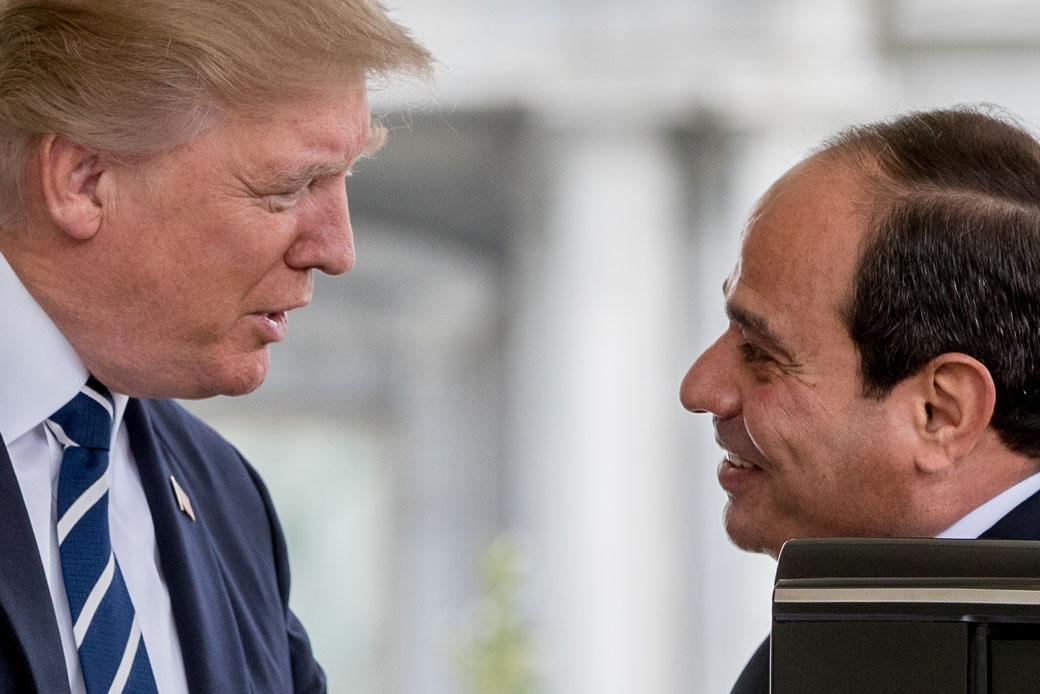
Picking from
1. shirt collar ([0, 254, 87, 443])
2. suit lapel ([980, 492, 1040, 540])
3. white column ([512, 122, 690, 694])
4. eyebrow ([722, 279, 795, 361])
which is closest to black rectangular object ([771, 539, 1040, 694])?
suit lapel ([980, 492, 1040, 540])

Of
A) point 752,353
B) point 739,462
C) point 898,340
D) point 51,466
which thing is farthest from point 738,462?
point 51,466

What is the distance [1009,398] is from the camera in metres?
1.33

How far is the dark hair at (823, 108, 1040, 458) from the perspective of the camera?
1312 mm

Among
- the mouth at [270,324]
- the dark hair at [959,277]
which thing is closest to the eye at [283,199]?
the mouth at [270,324]

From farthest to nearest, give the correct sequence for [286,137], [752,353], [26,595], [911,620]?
[752,353] → [286,137] → [26,595] → [911,620]

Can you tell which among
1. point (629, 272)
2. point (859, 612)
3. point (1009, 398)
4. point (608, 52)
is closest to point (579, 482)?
point (629, 272)

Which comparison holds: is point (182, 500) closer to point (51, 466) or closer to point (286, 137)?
point (51, 466)

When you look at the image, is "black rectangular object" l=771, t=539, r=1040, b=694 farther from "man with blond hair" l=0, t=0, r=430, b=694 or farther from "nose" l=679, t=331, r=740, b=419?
"man with blond hair" l=0, t=0, r=430, b=694

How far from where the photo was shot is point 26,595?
45.1 inches

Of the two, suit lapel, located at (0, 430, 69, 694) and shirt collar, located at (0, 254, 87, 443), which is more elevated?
shirt collar, located at (0, 254, 87, 443)

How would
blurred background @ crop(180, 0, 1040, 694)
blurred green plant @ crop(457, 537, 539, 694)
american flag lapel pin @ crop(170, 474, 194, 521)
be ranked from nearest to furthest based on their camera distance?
american flag lapel pin @ crop(170, 474, 194, 521) → blurred background @ crop(180, 0, 1040, 694) → blurred green plant @ crop(457, 537, 539, 694)

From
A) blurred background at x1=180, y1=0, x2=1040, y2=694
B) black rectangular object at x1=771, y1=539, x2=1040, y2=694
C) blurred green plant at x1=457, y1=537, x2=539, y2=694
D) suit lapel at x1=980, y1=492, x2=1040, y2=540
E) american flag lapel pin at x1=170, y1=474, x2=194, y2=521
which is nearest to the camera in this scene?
black rectangular object at x1=771, y1=539, x2=1040, y2=694

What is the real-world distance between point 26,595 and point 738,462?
78 cm

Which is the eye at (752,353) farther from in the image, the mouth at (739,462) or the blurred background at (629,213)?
the blurred background at (629,213)
